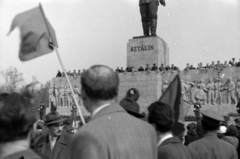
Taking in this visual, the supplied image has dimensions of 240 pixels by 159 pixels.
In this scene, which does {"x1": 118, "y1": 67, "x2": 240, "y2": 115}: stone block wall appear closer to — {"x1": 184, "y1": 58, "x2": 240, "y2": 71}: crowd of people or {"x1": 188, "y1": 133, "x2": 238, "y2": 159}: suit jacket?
{"x1": 184, "y1": 58, "x2": 240, "y2": 71}: crowd of people

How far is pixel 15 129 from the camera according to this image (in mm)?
1433

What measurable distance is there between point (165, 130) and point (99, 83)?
0.90m

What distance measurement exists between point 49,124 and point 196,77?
14.6 metres

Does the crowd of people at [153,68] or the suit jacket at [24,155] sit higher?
the crowd of people at [153,68]

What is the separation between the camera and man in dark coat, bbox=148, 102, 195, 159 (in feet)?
8.04

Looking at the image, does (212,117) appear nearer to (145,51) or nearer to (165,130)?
(165,130)

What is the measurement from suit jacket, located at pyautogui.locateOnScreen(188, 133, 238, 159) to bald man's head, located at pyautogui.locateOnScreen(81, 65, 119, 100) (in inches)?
59.8

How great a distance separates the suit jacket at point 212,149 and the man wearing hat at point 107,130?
1.28 m

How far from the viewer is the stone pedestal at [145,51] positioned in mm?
18625

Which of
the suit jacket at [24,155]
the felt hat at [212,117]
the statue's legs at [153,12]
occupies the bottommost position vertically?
the felt hat at [212,117]

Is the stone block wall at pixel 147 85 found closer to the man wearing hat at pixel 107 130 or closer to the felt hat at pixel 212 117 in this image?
the felt hat at pixel 212 117

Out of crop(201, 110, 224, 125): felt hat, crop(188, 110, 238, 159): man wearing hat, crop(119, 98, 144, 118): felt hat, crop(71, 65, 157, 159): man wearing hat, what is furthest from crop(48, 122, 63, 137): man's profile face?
crop(71, 65, 157, 159): man wearing hat

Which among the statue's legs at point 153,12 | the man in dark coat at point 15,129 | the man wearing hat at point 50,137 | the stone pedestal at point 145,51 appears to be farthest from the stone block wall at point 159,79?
the man in dark coat at point 15,129

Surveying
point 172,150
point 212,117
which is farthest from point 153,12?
point 172,150
